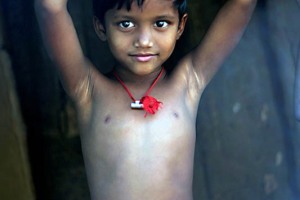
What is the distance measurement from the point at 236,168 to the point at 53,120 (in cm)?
68

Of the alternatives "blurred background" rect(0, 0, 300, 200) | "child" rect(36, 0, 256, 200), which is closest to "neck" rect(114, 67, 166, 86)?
"child" rect(36, 0, 256, 200)

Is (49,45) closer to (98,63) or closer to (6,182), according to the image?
(98,63)

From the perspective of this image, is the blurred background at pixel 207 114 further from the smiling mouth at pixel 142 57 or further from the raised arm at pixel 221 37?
the smiling mouth at pixel 142 57

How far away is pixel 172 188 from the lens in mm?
1994

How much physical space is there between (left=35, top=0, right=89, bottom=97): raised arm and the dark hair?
0.14 m

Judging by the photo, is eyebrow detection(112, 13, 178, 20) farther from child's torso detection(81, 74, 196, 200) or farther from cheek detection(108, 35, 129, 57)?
child's torso detection(81, 74, 196, 200)

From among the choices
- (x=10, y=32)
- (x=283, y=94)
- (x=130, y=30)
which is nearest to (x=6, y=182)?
(x=10, y=32)

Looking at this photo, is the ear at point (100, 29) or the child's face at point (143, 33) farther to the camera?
the ear at point (100, 29)

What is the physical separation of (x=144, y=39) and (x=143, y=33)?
20mm

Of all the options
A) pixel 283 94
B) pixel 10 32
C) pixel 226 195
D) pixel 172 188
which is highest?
pixel 10 32

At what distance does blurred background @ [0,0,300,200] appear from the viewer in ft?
7.28

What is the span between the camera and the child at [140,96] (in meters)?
1.89

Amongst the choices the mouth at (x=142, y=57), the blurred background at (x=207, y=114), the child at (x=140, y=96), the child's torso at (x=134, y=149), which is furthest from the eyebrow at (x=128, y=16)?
the blurred background at (x=207, y=114)

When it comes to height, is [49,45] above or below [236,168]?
above
